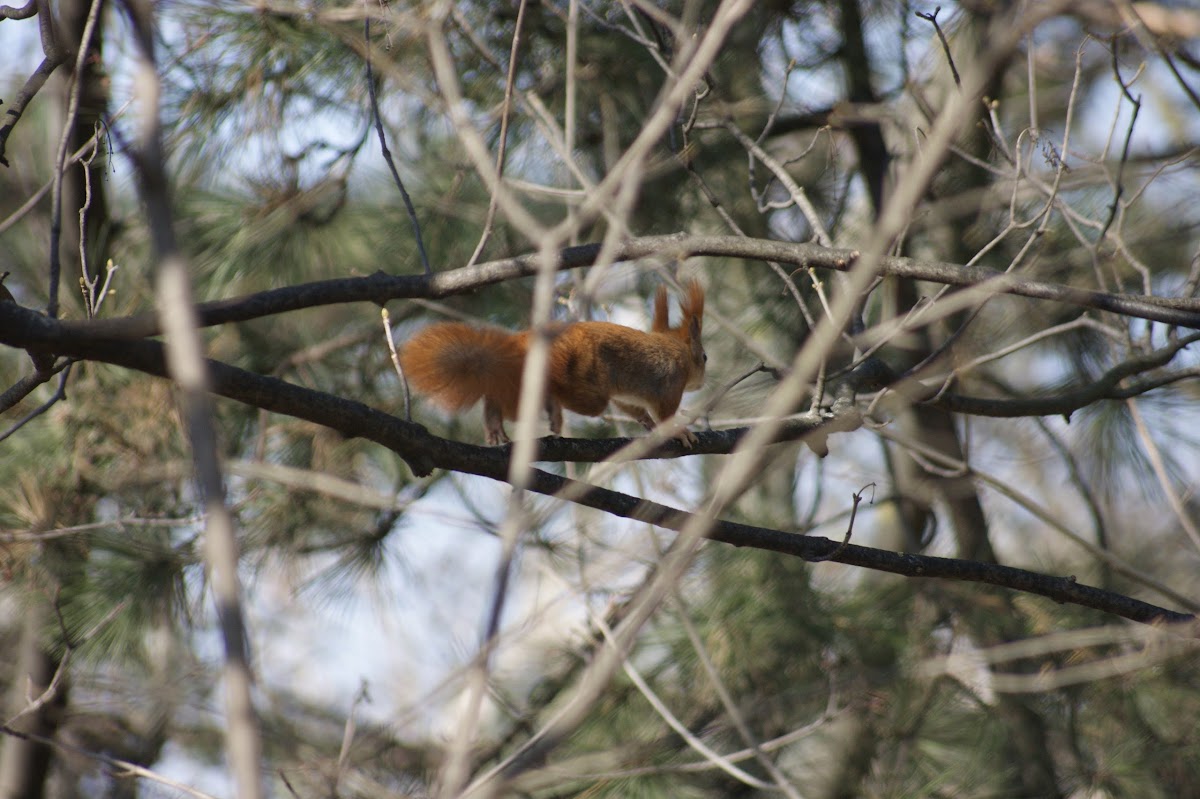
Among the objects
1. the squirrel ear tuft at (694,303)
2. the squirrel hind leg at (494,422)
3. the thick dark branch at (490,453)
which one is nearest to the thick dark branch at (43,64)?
the thick dark branch at (490,453)

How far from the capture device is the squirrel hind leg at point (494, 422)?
238 cm

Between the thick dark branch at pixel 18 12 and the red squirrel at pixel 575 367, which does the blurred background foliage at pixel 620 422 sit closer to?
the red squirrel at pixel 575 367

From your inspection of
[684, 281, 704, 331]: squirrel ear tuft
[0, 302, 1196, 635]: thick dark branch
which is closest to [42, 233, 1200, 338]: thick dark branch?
[0, 302, 1196, 635]: thick dark branch

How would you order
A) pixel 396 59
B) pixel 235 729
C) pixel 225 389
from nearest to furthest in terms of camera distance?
pixel 235 729
pixel 225 389
pixel 396 59

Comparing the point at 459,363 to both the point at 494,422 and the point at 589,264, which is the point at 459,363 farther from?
the point at 589,264

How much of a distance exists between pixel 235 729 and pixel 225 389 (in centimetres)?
87

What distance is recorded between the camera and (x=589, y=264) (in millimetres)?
1645

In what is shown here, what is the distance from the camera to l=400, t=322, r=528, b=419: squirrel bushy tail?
220cm

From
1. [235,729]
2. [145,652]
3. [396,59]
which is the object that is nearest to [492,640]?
[235,729]

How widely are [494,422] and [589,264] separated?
32.3 inches

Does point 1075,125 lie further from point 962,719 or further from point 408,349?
point 408,349

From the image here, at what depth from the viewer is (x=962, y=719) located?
4098mm

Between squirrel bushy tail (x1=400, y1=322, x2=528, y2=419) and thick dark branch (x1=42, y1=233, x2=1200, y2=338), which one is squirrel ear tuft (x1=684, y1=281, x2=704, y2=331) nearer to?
squirrel bushy tail (x1=400, y1=322, x2=528, y2=419)

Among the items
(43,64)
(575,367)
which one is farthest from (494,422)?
(43,64)
